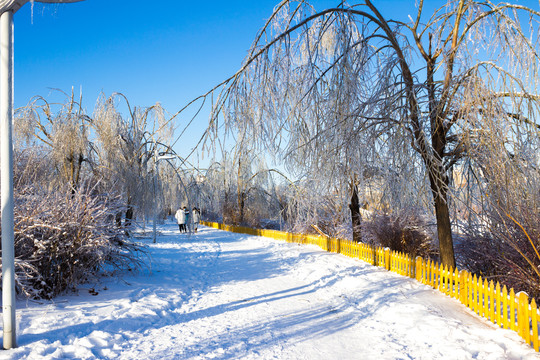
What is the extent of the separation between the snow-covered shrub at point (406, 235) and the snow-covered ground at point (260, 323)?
3.08 meters

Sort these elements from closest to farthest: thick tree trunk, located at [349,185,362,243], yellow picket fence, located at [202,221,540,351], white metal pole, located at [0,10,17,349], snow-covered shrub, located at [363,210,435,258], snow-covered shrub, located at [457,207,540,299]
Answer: white metal pole, located at [0,10,17,349] < yellow picket fence, located at [202,221,540,351] < snow-covered shrub, located at [457,207,540,299] < snow-covered shrub, located at [363,210,435,258] < thick tree trunk, located at [349,185,362,243]

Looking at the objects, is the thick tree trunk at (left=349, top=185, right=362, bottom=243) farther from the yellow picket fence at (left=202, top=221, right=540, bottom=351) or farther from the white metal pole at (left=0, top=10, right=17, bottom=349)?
the white metal pole at (left=0, top=10, right=17, bottom=349)

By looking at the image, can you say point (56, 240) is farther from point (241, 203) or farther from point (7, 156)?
point (241, 203)

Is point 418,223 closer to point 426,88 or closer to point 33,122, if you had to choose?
point 426,88

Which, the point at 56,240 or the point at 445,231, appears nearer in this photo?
the point at 56,240

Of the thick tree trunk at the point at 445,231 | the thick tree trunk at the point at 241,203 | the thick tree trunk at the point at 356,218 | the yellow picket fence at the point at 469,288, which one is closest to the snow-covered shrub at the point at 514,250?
the yellow picket fence at the point at 469,288

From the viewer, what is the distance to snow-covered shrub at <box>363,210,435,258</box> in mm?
10289

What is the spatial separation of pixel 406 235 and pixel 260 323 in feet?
23.4

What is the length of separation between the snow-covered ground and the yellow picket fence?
0.18 metres

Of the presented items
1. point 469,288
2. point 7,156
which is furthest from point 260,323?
point 7,156

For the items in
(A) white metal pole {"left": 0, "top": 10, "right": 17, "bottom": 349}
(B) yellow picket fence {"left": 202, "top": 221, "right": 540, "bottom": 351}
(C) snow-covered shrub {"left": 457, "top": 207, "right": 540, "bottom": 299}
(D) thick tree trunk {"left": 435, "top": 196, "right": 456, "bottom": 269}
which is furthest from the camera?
(D) thick tree trunk {"left": 435, "top": 196, "right": 456, "bottom": 269}

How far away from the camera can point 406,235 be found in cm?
1051

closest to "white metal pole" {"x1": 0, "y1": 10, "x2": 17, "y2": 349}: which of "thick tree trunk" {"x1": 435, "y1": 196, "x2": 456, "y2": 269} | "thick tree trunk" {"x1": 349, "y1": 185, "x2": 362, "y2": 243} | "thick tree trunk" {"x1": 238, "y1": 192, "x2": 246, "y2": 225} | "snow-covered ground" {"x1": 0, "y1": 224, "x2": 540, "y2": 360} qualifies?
"snow-covered ground" {"x1": 0, "y1": 224, "x2": 540, "y2": 360}

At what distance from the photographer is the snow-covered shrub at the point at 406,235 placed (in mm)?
10289
